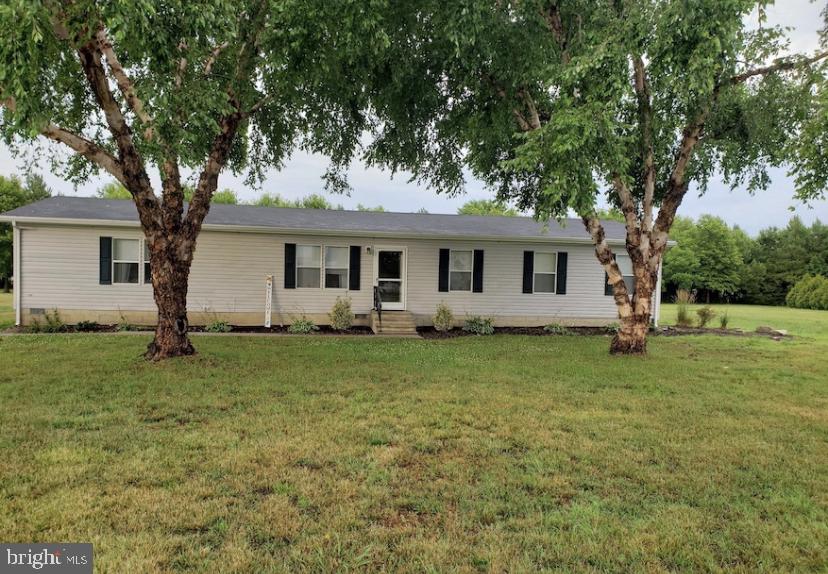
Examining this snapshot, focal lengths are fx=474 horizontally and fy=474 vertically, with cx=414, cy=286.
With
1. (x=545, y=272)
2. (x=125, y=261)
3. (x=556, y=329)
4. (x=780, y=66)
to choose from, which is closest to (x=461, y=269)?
(x=545, y=272)

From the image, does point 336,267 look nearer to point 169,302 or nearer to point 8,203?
point 169,302

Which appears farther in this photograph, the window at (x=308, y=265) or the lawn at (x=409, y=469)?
the window at (x=308, y=265)

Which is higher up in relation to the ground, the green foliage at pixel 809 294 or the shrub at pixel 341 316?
the green foliage at pixel 809 294

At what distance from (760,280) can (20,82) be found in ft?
146

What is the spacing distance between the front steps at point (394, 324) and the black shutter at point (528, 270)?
3555mm

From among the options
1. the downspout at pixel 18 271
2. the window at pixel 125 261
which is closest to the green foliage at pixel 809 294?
the window at pixel 125 261

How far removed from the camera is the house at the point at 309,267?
11.6m

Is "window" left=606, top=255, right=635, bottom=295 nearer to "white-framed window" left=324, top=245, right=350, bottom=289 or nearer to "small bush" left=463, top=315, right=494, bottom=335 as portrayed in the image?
"small bush" left=463, top=315, right=494, bottom=335

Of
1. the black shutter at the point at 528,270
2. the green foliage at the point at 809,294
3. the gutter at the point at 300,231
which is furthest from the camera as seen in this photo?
the green foliage at the point at 809,294

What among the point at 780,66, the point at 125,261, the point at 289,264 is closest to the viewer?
the point at 780,66

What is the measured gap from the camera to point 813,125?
6875 mm

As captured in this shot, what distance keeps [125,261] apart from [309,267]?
452 cm

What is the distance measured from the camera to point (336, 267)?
1292 cm

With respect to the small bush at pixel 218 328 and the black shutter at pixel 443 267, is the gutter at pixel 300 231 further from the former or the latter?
the small bush at pixel 218 328
